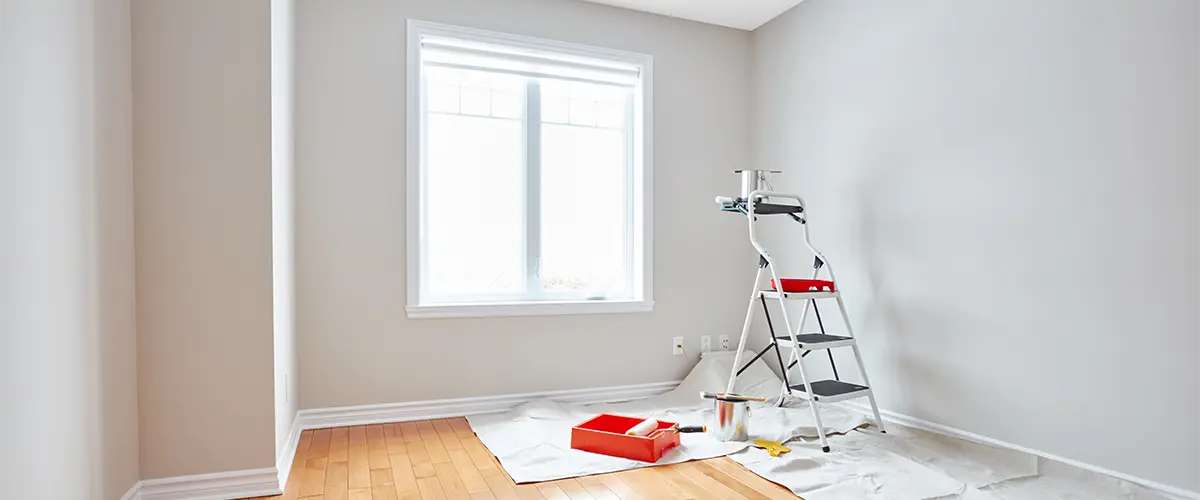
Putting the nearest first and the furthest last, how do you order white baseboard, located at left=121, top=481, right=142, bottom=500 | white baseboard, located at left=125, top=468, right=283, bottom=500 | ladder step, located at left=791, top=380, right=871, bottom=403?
white baseboard, located at left=121, top=481, right=142, bottom=500
white baseboard, located at left=125, top=468, right=283, bottom=500
ladder step, located at left=791, top=380, right=871, bottom=403

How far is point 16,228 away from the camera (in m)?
1.56

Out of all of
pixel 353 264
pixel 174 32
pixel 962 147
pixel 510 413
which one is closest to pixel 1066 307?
pixel 962 147

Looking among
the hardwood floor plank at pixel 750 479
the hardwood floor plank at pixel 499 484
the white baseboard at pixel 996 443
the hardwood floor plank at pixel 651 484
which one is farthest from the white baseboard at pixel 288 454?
the white baseboard at pixel 996 443

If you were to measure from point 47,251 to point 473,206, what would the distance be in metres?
2.19

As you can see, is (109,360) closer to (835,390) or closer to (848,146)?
(835,390)

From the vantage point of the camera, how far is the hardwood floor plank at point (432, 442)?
2.91 metres

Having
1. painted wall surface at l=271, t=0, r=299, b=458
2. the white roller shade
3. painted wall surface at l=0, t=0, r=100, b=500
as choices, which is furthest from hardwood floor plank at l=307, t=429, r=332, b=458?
the white roller shade

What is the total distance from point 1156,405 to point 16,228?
3336mm

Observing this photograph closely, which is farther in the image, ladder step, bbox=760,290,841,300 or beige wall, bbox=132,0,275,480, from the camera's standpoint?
ladder step, bbox=760,290,841,300

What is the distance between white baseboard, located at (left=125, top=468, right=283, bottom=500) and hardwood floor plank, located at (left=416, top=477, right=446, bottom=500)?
49 centimetres

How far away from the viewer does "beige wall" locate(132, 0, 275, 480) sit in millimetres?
2340

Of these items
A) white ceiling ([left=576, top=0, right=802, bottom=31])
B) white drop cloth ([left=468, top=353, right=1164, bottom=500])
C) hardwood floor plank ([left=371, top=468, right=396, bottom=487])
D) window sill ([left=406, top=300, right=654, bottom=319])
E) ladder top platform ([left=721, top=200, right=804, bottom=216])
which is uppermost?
white ceiling ([left=576, top=0, right=802, bottom=31])

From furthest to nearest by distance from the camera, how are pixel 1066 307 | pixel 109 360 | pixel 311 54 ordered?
pixel 311 54 < pixel 1066 307 < pixel 109 360

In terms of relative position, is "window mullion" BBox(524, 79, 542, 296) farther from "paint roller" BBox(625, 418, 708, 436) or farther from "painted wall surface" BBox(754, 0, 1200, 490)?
"painted wall surface" BBox(754, 0, 1200, 490)
